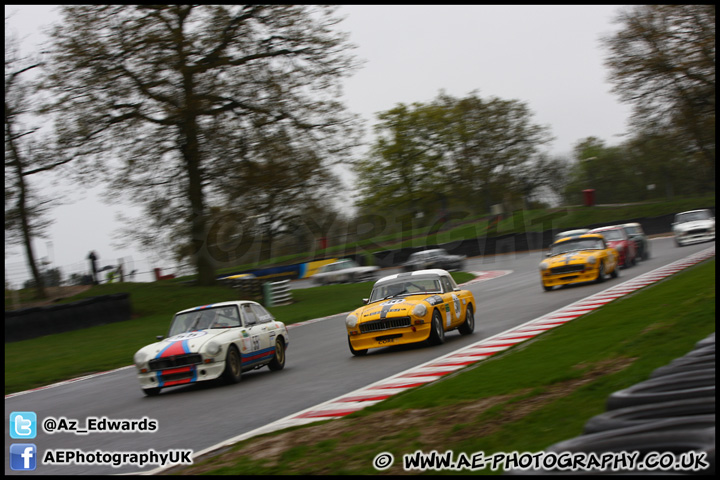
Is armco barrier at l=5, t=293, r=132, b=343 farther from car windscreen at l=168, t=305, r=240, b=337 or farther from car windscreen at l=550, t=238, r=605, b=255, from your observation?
car windscreen at l=550, t=238, r=605, b=255

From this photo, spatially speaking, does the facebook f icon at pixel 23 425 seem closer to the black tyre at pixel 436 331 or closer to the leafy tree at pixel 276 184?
the black tyre at pixel 436 331

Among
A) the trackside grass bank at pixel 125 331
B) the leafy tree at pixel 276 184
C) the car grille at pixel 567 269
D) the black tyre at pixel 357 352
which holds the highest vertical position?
the leafy tree at pixel 276 184

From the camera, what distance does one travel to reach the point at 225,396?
10.9 metres

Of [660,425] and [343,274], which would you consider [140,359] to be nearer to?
[660,425]

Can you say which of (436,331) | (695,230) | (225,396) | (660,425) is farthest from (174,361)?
(695,230)

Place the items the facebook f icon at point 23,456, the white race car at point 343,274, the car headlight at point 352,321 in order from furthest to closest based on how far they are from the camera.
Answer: the white race car at point 343,274 < the car headlight at point 352,321 < the facebook f icon at point 23,456

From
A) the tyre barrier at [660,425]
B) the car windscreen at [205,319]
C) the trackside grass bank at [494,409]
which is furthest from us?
the car windscreen at [205,319]

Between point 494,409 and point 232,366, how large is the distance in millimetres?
5746

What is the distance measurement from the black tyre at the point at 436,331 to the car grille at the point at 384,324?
18.2 inches

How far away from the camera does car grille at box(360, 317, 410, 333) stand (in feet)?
45.0

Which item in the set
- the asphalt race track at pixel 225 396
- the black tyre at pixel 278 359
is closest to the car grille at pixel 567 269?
the asphalt race track at pixel 225 396

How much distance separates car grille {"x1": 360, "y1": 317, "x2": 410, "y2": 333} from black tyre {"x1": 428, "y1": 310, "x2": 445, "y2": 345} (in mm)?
463

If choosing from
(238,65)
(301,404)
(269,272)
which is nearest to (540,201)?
(269,272)

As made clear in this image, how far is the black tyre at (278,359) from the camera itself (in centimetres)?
1360
